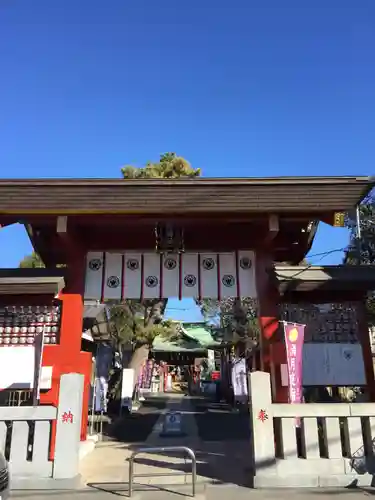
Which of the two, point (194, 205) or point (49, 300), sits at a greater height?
point (194, 205)

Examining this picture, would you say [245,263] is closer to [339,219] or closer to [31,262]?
[339,219]

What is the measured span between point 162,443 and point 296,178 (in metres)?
8.35

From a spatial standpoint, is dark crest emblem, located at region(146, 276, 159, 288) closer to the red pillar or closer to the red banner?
the red pillar

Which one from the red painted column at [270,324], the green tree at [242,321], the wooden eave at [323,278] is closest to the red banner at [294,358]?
the red painted column at [270,324]

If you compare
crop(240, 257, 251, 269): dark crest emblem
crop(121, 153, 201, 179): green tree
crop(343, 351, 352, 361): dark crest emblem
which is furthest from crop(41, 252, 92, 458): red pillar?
crop(121, 153, 201, 179): green tree

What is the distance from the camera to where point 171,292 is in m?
10.6

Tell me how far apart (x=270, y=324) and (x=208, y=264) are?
7.05 ft

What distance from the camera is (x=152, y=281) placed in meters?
10.7

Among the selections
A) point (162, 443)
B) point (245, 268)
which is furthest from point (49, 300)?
point (162, 443)

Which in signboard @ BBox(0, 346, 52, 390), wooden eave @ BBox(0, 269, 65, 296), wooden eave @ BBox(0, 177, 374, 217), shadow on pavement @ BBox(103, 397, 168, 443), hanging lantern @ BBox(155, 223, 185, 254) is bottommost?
shadow on pavement @ BBox(103, 397, 168, 443)

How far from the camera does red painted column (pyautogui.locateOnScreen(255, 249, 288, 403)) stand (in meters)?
9.59

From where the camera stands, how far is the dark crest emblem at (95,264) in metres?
10.8

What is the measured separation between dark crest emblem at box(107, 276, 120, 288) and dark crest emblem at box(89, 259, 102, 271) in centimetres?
42

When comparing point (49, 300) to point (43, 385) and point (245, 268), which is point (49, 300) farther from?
point (245, 268)
